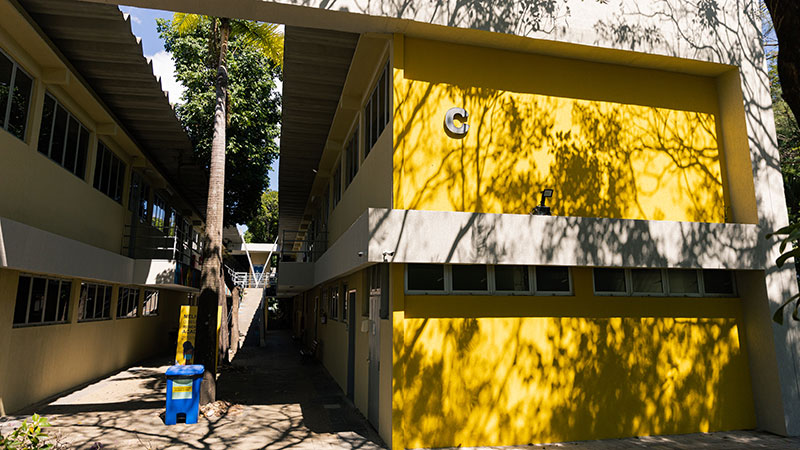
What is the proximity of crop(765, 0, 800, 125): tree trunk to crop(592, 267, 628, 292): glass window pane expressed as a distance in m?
5.05

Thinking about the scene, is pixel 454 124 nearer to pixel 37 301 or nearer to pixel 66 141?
pixel 66 141

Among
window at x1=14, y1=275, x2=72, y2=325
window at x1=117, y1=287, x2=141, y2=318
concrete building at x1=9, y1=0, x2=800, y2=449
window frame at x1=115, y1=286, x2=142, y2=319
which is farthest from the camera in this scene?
window at x1=117, y1=287, x2=141, y2=318

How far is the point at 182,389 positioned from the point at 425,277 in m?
5.32

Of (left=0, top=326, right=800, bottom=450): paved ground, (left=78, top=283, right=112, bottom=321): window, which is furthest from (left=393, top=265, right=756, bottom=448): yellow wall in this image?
(left=78, top=283, right=112, bottom=321): window

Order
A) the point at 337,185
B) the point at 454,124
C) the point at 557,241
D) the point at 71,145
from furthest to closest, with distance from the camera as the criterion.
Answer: the point at 337,185 → the point at 71,145 → the point at 454,124 → the point at 557,241

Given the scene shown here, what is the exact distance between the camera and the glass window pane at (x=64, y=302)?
12346 millimetres

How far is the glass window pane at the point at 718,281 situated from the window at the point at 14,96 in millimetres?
14003

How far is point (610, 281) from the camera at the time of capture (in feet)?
30.2

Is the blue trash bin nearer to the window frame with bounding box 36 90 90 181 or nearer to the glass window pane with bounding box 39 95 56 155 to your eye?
the window frame with bounding box 36 90 90 181

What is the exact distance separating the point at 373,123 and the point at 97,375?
11.5 meters

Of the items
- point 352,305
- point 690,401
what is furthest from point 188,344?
point 690,401

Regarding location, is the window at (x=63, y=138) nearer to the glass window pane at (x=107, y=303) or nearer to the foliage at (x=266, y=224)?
the glass window pane at (x=107, y=303)

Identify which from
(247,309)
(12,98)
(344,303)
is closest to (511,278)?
(344,303)

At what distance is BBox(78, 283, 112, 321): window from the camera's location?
13641mm
